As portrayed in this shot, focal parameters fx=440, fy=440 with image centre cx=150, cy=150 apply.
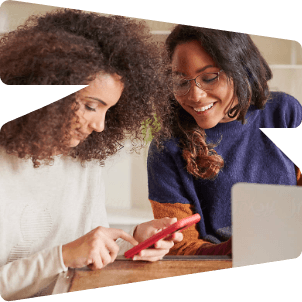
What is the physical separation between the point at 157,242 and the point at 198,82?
540 millimetres

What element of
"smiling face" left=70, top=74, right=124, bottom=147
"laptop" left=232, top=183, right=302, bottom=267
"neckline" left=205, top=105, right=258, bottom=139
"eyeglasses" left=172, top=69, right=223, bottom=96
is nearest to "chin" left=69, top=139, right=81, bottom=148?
"smiling face" left=70, top=74, right=124, bottom=147

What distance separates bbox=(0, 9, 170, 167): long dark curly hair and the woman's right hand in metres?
0.23

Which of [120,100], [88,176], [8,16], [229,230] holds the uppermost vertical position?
[8,16]

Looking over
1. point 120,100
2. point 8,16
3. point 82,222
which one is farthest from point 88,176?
point 8,16

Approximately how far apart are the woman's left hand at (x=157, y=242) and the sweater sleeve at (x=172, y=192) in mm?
24

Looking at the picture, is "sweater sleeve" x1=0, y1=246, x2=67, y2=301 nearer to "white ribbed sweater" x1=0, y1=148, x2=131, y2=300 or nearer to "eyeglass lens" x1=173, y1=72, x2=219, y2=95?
"white ribbed sweater" x1=0, y1=148, x2=131, y2=300

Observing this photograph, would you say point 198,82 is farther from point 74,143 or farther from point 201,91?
point 74,143

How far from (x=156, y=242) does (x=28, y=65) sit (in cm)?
66

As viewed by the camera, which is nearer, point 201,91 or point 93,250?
point 93,250

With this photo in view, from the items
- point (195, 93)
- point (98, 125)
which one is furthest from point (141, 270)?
point (195, 93)

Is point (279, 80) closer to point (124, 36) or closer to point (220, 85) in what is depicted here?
point (220, 85)

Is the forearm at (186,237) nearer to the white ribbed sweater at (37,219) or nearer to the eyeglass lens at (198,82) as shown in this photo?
the white ribbed sweater at (37,219)

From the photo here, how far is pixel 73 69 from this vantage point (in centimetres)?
125

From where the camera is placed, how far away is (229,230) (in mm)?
1582
